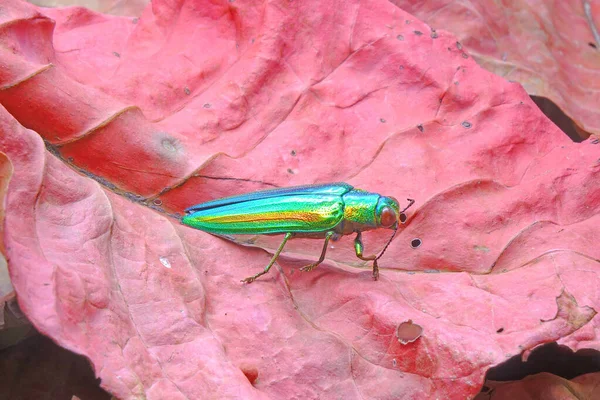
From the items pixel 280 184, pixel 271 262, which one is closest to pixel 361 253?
pixel 271 262

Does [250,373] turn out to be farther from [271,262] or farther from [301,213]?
[301,213]

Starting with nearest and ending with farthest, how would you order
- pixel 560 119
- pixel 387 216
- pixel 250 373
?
pixel 250 373, pixel 387 216, pixel 560 119

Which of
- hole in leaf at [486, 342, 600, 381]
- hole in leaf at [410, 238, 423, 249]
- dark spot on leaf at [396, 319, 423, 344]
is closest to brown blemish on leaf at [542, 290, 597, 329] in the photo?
hole in leaf at [486, 342, 600, 381]

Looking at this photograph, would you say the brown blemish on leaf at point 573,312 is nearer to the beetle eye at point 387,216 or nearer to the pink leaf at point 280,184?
the pink leaf at point 280,184

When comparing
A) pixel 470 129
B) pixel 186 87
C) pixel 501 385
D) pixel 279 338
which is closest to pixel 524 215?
pixel 470 129

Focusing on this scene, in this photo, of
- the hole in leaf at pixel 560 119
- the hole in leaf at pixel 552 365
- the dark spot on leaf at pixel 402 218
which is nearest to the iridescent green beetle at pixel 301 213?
the dark spot on leaf at pixel 402 218

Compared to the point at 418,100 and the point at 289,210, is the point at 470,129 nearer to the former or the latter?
the point at 418,100
